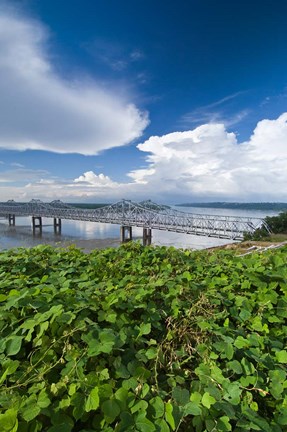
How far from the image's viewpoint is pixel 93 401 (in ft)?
2.54

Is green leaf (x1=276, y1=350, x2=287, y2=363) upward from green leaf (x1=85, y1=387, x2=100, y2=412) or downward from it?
downward

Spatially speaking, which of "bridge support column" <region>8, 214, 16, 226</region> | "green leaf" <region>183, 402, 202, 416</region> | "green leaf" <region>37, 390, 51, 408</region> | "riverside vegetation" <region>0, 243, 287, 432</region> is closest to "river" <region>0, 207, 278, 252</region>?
"riverside vegetation" <region>0, 243, 287, 432</region>

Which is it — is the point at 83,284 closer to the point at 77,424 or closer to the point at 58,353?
the point at 58,353

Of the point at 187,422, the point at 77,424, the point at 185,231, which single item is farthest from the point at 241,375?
the point at 185,231

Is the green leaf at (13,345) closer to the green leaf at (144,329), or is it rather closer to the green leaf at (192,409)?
the green leaf at (144,329)

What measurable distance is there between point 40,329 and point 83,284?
624 millimetres

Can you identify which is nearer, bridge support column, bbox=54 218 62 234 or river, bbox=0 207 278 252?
river, bbox=0 207 278 252

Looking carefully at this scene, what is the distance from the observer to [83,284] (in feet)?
5.44

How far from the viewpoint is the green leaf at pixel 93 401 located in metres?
0.75

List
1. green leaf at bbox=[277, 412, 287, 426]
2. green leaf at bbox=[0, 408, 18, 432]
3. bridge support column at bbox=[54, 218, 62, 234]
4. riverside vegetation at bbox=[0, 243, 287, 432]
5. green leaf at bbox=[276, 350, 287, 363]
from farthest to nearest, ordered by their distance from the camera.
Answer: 1. bridge support column at bbox=[54, 218, 62, 234]
2. green leaf at bbox=[276, 350, 287, 363]
3. green leaf at bbox=[277, 412, 287, 426]
4. riverside vegetation at bbox=[0, 243, 287, 432]
5. green leaf at bbox=[0, 408, 18, 432]

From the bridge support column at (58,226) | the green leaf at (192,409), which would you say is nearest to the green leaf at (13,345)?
the green leaf at (192,409)

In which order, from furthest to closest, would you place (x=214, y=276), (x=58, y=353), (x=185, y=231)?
(x=185, y=231), (x=214, y=276), (x=58, y=353)

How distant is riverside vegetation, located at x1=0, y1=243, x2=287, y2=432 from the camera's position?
30.9 inches

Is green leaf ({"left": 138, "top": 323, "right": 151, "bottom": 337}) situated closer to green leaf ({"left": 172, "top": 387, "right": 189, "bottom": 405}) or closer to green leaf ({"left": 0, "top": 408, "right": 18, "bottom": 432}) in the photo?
green leaf ({"left": 172, "top": 387, "right": 189, "bottom": 405})
